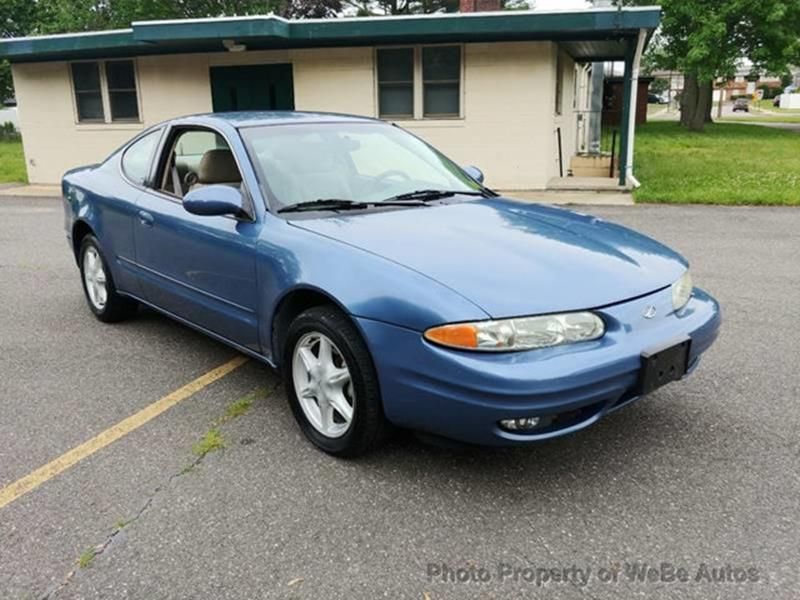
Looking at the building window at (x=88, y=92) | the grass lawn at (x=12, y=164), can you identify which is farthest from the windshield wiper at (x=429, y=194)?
the grass lawn at (x=12, y=164)

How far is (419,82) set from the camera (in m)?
13.7

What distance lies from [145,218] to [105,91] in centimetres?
1261

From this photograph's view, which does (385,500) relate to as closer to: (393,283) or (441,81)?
(393,283)

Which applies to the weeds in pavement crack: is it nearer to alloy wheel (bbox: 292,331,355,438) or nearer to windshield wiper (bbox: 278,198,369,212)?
Answer: alloy wheel (bbox: 292,331,355,438)

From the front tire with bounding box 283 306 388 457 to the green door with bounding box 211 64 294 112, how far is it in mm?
11896

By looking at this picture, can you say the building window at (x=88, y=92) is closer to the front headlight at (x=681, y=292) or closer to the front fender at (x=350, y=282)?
the front fender at (x=350, y=282)

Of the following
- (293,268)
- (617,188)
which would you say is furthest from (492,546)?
(617,188)

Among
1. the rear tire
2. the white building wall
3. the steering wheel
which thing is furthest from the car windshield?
the white building wall

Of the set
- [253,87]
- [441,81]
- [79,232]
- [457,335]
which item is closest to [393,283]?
[457,335]

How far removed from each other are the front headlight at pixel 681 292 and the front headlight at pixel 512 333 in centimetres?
67

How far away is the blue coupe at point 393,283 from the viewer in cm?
280

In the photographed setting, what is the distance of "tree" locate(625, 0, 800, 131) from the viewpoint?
26.3 meters

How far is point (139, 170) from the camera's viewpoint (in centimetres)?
493

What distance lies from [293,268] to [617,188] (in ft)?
34.8
